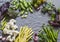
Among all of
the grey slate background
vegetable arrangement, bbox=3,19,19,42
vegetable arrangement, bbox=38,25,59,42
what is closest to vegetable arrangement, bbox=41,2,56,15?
the grey slate background

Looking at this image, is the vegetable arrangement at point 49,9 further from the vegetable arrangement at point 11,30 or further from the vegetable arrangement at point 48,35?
the vegetable arrangement at point 11,30

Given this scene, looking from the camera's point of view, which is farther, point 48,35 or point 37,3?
point 37,3

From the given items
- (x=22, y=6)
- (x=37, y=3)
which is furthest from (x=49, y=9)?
(x=22, y=6)

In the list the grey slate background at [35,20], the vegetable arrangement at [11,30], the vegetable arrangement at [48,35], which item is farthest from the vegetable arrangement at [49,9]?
the vegetable arrangement at [11,30]

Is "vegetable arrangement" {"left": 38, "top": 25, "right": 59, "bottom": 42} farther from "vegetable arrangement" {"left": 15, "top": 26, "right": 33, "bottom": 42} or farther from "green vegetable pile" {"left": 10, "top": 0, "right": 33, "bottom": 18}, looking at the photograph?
"green vegetable pile" {"left": 10, "top": 0, "right": 33, "bottom": 18}

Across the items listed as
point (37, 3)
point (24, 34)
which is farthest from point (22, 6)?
point (24, 34)

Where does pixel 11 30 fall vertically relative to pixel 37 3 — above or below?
below

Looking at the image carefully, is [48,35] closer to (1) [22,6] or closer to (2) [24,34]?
(2) [24,34]
